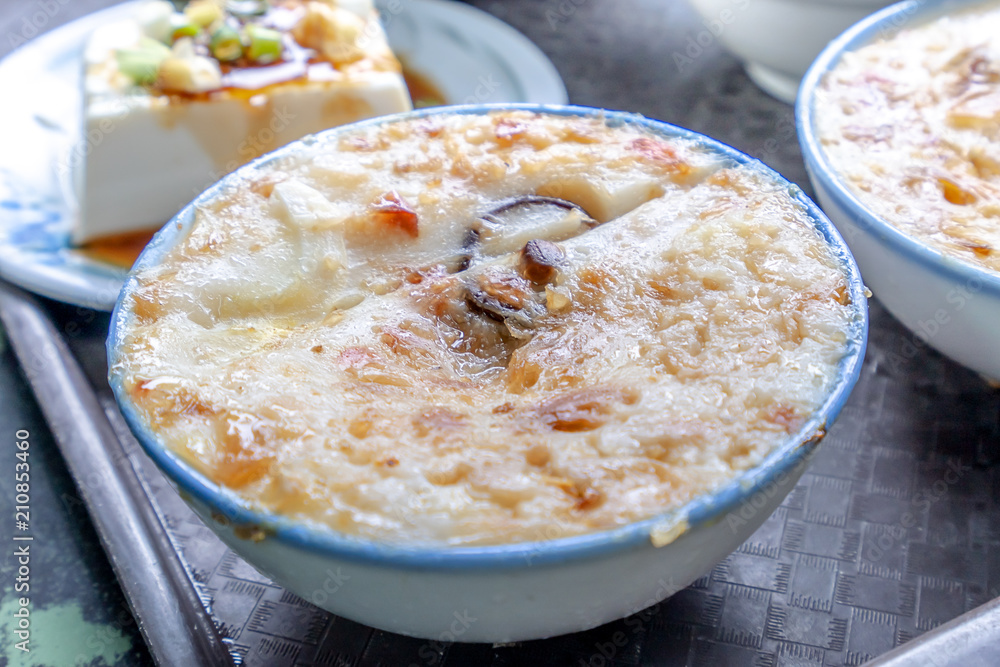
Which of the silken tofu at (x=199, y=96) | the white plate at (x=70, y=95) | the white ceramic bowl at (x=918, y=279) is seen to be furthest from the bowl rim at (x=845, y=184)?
the silken tofu at (x=199, y=96)

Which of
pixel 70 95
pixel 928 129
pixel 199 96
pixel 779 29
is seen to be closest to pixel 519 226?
pixel 928 129

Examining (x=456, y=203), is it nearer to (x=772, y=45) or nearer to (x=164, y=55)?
(x=772, y=45)

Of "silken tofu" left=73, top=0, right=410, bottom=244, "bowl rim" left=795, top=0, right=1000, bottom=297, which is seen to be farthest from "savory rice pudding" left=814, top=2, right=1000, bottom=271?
"silken tofu" left=73, top=0, right=410, bottom=244

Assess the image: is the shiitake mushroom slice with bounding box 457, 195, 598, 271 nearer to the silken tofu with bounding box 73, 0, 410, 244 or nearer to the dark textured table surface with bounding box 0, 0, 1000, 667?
the dark textured table surface with bounding box 0, 0, 1000, 667

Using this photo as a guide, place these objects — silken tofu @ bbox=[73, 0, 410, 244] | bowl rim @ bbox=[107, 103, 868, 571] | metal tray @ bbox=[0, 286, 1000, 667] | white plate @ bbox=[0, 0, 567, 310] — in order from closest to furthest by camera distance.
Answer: bowl rim @ bbox=[107, 103, 868, 571] → metal tray @ bbox=[0, 286, 1000, 667] → white plate @ bbox=[0, 0, 567, 310] → silken tofu @ bbox=[73, 0, 410, 244]

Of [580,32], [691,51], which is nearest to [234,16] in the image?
[580,32]

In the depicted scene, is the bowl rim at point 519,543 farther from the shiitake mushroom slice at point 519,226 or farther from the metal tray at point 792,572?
the shiitake mushroom slice at point 519,226

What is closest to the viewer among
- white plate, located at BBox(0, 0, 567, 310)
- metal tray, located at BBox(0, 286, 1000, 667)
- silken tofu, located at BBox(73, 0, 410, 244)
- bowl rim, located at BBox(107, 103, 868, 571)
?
bowl rim, located at BBox(107, 103, 868, 571)
